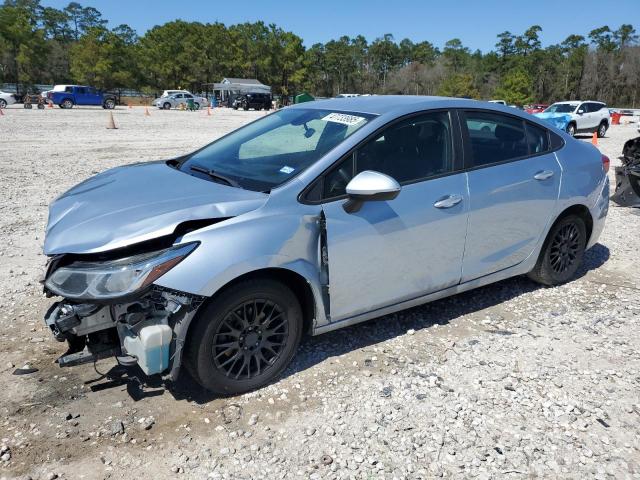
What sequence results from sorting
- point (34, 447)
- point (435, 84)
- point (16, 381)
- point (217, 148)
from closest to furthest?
1. point (34, 447)
2. point (16, 381)
3. point (217, 148)
4. point (435, 84)

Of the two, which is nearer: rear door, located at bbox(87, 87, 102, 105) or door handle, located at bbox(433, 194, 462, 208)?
door handle, located at bbox(433, 194, 462, 208)

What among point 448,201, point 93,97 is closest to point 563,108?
point 448,201

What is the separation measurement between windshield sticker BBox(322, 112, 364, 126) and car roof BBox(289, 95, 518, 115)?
3.5 inches

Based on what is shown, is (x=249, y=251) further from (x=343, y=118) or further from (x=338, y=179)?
(x=343, y=118)

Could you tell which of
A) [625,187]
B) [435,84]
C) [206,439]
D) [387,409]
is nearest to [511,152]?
[387,409]

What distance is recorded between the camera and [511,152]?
4285 millimetres

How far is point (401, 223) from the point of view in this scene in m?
3.50

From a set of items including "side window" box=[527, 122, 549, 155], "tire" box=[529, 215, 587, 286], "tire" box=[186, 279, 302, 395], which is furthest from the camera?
"tire" box=[529, 215, 587, 286]

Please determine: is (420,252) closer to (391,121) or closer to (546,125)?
(391,121)

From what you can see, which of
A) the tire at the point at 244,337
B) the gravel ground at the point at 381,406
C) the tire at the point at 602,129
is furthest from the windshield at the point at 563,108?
the tire at the point at 244,337

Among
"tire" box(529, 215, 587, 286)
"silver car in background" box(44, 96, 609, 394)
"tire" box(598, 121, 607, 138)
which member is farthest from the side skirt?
"tire" box(598, 121, 607, 138)

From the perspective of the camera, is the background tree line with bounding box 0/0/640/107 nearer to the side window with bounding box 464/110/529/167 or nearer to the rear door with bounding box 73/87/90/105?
the rear door with bounding box 73/87/90/105

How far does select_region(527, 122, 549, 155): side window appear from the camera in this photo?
446cm

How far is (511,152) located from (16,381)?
3942 millimetres
